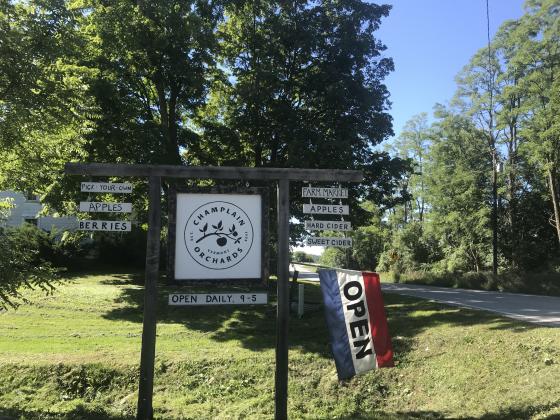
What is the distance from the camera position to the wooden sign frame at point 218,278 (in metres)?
5.89

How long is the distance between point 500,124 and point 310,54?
56.7 feet

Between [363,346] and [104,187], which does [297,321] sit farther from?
[104,187]

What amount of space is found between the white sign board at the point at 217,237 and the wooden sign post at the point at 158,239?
0.99 ft

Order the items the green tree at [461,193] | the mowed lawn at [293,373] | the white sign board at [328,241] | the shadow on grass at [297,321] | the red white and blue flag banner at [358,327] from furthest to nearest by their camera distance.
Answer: the green tree at [461,193] → the shadow on grass at [297,321] → the mowed lawn at [293,373] → the white sign board at [328,241] → the red white and blue flag banner at [358,327]

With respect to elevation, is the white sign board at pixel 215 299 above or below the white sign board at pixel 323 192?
below

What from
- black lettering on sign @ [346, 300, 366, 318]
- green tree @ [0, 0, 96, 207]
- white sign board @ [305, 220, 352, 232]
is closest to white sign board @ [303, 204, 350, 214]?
white sign board @ [305, 220, 352, 232]

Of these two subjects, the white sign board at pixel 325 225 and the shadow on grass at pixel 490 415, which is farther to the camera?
the white sign board at pixel 325 225

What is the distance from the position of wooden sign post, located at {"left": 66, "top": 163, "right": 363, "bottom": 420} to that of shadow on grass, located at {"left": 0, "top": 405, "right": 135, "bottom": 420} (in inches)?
38.2

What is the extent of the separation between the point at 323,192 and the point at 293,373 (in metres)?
4.20

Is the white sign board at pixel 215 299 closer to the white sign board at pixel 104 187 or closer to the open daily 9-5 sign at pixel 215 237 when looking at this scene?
the open daily 9-5 sign at pixel 215 237

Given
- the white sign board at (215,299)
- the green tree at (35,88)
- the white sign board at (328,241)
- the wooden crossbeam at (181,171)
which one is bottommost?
the white sign board at (215,299)

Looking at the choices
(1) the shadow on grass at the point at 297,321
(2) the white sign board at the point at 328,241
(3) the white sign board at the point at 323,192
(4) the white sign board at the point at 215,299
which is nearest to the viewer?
(4) the white sign board at the point at 215,299

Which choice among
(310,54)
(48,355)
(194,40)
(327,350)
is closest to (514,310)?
(327,350)

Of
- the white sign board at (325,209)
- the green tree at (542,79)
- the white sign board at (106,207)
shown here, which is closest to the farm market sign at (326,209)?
the white sign board at (325,209)
